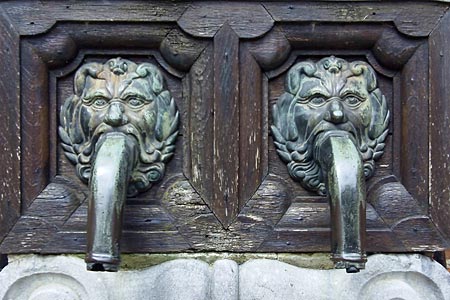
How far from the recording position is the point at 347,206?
1.06 m

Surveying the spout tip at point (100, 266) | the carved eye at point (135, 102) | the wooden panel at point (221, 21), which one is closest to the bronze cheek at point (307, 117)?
the wooden panel at point (221, 21)

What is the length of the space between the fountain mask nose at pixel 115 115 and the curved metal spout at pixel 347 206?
1.01ft

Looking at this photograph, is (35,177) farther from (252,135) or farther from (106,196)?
(252,135)

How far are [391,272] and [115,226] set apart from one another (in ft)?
1.41

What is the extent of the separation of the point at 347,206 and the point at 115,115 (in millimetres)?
363

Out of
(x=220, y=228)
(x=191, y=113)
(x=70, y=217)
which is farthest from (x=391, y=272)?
(x=70, y=217)

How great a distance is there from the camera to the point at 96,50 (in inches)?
46.8

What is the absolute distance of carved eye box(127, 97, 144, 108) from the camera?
1.16 m

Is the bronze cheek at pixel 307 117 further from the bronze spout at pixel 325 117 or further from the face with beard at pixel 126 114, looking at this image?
the face with beard at pixel 126 114

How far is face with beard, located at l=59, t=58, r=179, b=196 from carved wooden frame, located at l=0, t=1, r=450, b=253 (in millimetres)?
21

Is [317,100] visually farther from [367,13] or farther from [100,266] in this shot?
[100,266]

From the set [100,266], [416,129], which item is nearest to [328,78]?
[416,129]

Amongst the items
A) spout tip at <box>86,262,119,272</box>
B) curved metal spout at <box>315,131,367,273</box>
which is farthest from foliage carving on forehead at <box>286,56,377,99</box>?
spout tip at <box>86,262,119,272</box>

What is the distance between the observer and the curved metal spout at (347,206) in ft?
3.43
